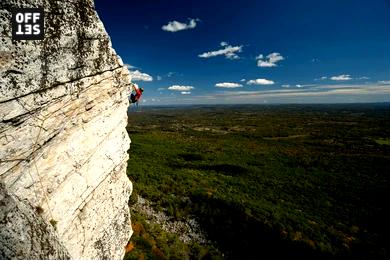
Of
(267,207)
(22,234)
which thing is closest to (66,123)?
(22,234)

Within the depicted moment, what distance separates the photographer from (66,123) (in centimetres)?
855

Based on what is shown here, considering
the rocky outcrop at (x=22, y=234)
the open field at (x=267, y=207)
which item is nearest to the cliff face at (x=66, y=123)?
the rocky outcrop at (x=22, y=234)

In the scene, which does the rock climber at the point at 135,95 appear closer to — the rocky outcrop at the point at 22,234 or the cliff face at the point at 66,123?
the cliff face at the point at 66,123

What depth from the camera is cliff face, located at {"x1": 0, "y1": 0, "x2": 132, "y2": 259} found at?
7.22 meters

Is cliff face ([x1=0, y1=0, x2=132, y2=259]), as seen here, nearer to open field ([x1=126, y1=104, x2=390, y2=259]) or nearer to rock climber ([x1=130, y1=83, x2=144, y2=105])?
rock climber ([x1=130, y1=83, x2=144, y2=105])

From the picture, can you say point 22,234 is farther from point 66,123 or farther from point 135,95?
point 135,95

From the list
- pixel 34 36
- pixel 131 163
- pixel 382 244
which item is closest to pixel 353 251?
pixel 382 244

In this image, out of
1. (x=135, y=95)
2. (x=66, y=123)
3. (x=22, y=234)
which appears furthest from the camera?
(x=135, y=95)

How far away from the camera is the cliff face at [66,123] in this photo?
722cm

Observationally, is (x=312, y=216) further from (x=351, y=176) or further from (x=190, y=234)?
(x=351, y=176)

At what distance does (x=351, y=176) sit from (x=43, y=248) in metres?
47.5

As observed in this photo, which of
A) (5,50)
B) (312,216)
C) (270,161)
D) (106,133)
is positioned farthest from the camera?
(270,161)

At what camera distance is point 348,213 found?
30.0 metres

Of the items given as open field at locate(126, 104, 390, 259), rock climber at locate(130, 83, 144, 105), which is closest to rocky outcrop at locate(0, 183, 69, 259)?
rock climber at locate(130, 83, 144, 105)
